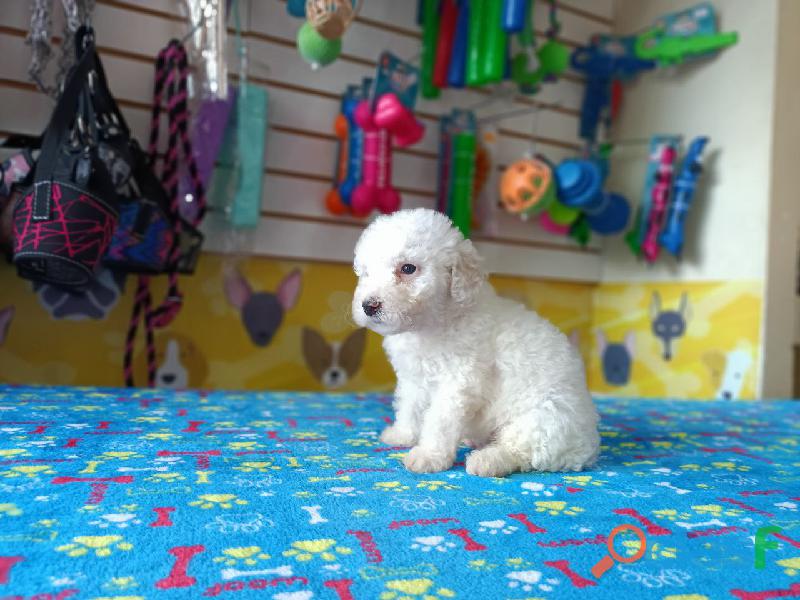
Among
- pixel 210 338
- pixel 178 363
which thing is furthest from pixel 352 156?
pixel 178 363

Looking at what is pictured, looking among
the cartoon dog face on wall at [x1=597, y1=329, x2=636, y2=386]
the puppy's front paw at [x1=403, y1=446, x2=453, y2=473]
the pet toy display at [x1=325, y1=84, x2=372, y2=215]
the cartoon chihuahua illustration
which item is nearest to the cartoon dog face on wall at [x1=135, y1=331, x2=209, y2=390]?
the cartoon chihuahua illustration

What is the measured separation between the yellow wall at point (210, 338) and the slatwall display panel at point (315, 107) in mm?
108

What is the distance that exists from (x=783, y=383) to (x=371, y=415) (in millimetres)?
1980

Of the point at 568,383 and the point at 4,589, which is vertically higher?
the point at 568,383

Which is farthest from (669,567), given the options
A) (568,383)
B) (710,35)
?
(710,35)

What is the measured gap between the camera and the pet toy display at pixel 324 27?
6.41ft

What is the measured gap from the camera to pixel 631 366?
10.7 ft

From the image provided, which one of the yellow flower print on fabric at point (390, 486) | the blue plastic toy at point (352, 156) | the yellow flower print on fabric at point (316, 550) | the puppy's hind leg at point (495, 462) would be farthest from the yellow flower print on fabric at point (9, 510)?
the blue plastic toy at point (352, 156)

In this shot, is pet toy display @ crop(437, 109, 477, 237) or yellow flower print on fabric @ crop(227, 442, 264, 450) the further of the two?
pet toy display @ crop(437, 109, 477, 237)

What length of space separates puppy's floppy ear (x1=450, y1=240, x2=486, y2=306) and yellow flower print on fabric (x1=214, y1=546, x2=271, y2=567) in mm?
667

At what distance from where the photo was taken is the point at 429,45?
274 cm

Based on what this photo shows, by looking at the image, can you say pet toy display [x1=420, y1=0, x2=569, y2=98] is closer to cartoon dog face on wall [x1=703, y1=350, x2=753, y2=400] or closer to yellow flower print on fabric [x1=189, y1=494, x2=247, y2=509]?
cartoon dog face on wall [x1=703, y1=350, x2=753, y2=400]

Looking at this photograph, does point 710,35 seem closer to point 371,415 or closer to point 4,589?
point 371,415

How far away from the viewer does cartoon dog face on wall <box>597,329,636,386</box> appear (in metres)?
3.27
